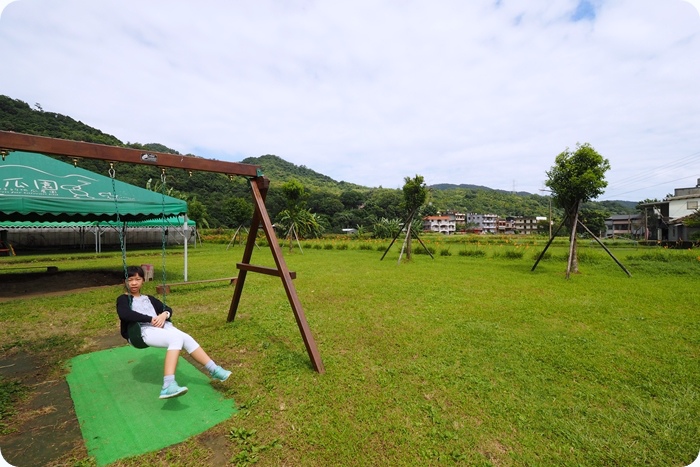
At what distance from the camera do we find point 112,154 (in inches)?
140

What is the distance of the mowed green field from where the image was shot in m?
2.41

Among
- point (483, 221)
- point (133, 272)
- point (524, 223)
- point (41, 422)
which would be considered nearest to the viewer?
point (41, 422)

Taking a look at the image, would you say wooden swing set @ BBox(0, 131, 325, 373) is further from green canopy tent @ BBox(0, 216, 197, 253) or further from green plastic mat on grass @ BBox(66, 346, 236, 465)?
green canopy tent @ BBox(0, 216, 197, 253)

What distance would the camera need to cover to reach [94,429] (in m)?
2.63

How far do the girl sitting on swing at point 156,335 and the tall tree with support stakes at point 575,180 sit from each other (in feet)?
32.4

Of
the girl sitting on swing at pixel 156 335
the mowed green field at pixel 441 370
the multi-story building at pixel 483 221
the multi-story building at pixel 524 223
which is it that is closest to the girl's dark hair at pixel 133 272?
the girl sitting on swing at pixel 156 335

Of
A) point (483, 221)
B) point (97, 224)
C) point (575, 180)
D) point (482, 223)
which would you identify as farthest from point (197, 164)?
point (482, 223)

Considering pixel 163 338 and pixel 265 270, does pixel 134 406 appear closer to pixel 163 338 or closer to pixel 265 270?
pixel 163 338

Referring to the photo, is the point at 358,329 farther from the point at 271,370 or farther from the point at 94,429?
the point at 94,429

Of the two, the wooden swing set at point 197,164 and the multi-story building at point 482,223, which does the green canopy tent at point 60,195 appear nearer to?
the wooden swing set at point 197,164

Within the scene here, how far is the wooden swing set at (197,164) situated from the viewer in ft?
10.4

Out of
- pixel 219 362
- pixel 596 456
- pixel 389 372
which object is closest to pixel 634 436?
pixel 596 456

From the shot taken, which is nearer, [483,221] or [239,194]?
[239,194]

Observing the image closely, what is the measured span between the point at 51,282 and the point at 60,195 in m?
2.76
